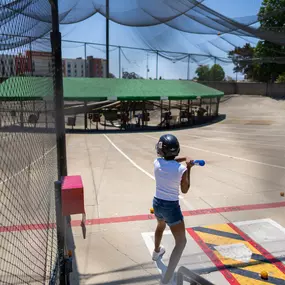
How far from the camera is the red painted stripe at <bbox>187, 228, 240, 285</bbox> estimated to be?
341cm

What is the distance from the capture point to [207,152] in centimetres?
1112

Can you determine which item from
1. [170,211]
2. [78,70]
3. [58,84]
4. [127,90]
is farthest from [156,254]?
[78,70]

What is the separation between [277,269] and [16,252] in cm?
334

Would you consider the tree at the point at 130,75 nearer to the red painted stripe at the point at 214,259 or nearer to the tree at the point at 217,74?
the tree at the point at 217,74

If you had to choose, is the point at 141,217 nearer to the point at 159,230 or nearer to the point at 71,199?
the point at 159,230

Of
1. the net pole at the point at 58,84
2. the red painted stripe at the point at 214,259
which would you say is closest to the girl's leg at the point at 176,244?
the red painted stripe at the point at 214,259

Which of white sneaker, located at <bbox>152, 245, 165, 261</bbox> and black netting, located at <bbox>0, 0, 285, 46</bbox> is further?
black netting, located at <bbox>0, 0, 285, 46</bbox>

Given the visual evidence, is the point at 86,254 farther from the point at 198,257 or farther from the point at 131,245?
the point at 198,257

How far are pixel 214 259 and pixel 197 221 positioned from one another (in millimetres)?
1174

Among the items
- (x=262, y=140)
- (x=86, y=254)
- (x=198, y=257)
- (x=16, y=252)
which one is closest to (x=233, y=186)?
(x=198, y=257)

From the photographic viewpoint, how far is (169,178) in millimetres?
3094

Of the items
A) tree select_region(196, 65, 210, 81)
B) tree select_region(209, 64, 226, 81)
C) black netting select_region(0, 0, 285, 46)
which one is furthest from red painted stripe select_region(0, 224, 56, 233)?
tree select_region(209, 64, 226, 81)

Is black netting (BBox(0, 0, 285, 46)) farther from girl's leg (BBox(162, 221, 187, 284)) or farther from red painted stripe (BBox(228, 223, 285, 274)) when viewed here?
red painted stripe (BBox(228, 223, 285, 274))

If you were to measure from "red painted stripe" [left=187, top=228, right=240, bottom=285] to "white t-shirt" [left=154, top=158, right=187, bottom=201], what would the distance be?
120 centimetres
